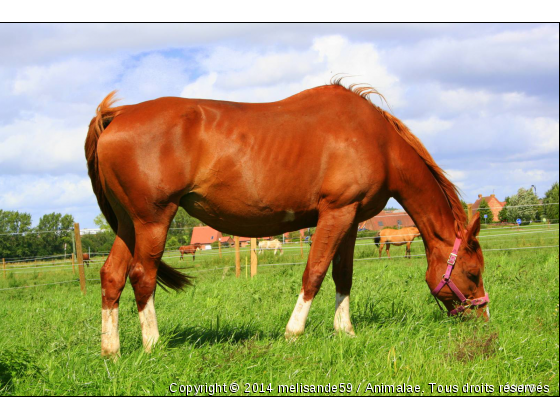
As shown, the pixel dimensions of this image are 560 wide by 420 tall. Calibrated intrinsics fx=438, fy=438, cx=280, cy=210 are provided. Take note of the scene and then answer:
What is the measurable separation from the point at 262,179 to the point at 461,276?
236cm

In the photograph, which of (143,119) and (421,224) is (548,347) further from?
(143,119)

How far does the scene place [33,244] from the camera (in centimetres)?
1238

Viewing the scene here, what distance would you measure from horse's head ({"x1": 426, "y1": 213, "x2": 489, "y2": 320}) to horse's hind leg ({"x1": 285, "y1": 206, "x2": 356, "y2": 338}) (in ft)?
4.15

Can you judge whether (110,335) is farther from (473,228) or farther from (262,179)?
(473,228)

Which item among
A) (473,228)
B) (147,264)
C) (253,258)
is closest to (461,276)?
(473,228)

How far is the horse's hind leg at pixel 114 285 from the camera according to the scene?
12.5 feet

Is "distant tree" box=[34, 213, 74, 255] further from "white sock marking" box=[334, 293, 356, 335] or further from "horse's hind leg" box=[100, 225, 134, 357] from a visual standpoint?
"white sock marking" box=[334, 293, 356, 335]

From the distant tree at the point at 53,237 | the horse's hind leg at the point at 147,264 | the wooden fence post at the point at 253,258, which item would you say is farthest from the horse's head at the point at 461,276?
the distant tree at the point at 53,237

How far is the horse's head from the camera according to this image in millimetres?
4547

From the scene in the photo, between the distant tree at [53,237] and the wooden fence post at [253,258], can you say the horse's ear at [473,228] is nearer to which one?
the wooden fence post at [253,258]

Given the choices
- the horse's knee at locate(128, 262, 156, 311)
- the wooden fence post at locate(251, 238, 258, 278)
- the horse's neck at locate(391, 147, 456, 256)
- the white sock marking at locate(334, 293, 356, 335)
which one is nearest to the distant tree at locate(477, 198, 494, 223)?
the horse's neck at locate(391, 147, 456, 256)

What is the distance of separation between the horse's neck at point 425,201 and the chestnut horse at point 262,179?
11mm

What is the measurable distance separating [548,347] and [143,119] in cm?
394

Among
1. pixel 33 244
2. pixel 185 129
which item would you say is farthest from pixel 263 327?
pixel 33 244
